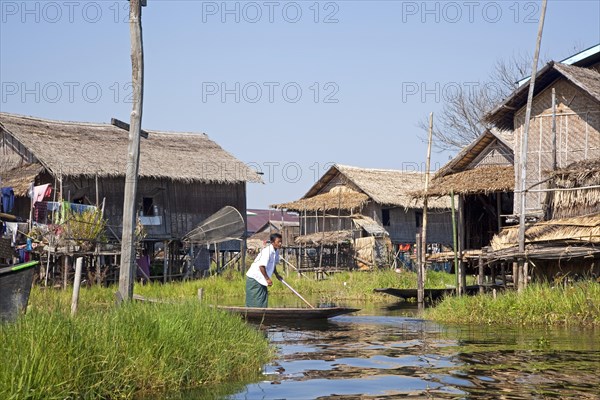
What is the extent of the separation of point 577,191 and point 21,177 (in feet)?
53.2

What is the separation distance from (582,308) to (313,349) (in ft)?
17.1

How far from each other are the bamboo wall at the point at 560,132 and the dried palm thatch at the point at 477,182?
83 cm

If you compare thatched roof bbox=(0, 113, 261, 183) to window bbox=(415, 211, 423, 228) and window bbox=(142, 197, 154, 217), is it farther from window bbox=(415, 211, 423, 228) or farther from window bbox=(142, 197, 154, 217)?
window bbox=(415, 211, 423, 228)

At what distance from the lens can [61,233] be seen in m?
23.5

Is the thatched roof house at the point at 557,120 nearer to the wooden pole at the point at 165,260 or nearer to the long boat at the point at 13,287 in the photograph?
the long boat at the point at 13,287

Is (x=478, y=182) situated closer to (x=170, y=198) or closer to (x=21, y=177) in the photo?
(x=170, y=198)

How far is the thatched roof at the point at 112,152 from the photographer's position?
26.5 m

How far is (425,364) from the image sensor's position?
10492 mm

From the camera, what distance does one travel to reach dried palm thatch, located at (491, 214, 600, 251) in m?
16.6

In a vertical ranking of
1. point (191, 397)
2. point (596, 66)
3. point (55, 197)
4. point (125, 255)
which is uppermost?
point (596, 66)

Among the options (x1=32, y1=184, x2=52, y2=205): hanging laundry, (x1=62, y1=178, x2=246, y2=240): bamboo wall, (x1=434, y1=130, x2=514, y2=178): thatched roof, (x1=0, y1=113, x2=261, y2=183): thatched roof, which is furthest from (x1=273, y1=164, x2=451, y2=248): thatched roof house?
(x1=32, y1=184, x2=52, y2=205): hanging laundry

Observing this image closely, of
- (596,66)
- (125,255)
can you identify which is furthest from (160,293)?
(596,66)

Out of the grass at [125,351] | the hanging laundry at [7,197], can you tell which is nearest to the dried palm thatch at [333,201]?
the hanging laundry at [7,197]

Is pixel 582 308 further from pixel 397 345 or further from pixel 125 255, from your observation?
pixel 125 255
